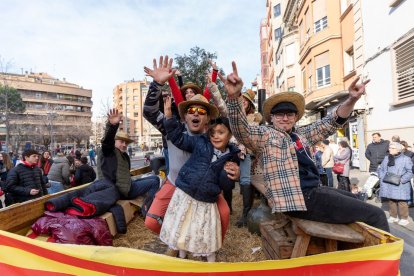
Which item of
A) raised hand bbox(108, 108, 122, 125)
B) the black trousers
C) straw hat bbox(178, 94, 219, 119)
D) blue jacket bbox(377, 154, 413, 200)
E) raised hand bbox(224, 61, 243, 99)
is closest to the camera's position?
raised hand bbox(224, 61, 243, 99)

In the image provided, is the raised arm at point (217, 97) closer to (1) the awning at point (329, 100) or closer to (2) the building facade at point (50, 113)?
(1) the awning at point (329, 100)

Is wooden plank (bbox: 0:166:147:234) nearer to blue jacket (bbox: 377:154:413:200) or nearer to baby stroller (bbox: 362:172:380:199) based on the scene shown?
blue jacket (bbox: 377:154:413:200)

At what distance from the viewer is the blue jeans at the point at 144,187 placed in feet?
18.3

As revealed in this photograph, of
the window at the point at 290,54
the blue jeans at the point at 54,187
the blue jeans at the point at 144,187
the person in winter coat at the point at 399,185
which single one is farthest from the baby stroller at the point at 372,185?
the window at the point at 290,54

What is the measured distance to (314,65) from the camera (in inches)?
749

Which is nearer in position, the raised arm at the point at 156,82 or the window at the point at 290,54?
the raised arm at the point at 156,82

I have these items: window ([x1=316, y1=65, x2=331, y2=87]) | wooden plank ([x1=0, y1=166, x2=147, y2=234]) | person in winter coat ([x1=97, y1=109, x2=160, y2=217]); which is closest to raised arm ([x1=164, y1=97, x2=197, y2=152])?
person in winter coat ([x1=97, y1=109, x2=160, y2=217])

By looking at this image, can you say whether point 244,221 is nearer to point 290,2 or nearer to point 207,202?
point 207,202

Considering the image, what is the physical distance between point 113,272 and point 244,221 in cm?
312

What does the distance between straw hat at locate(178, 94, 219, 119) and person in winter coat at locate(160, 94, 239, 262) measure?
0.19 metres

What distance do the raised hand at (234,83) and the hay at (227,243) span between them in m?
2.22

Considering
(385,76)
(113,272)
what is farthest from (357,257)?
(385,76)

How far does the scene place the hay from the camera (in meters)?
3.84

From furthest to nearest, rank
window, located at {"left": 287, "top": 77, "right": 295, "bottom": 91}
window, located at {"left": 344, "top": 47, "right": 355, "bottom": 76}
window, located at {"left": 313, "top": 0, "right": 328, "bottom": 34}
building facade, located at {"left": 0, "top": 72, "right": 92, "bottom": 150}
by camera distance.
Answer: building facade, located at {"left": 0, "top": 72, "right": 92, "bottom": 150} → window, located at {"left": 287, "top": 77, "right": 295, "bottom": 91} → window, located at {"left": 313, "top": 0, "right": 328, "bottom": 34} → window, located at {"left": 344, "top": 47, "right": 355, "bottom": 76}
